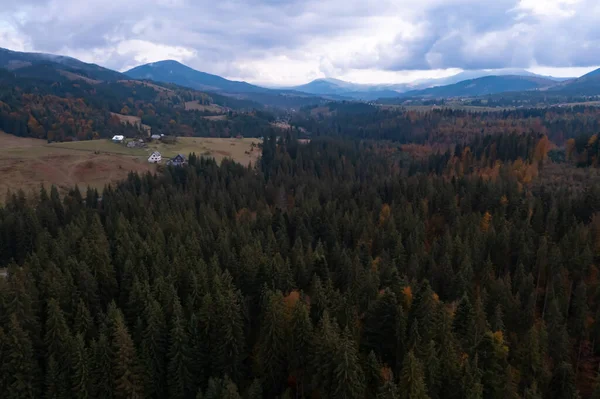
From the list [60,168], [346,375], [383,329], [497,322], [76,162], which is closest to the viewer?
[346,375]

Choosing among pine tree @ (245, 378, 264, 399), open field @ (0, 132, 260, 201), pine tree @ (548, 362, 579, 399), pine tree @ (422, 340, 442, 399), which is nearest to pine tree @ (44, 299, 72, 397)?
pine tree @ (245, 378, 264, 399)

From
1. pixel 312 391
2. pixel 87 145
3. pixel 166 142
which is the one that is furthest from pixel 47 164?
pixel 312 391

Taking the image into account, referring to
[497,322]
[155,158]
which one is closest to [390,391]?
[497,322]

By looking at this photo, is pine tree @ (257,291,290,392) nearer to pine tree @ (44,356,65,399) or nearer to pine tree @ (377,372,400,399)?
pine tree @ (377,372,400,399)

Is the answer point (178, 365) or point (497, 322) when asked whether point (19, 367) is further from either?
point (497, 322)

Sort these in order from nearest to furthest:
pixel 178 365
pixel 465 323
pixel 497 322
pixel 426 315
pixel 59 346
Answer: pixel 178 365, pixel 59 346, pixel 426 315, pixel 465 323, pixel 497 322

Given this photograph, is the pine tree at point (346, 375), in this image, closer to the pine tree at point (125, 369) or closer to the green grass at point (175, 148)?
the pine tree at point (125, 369)

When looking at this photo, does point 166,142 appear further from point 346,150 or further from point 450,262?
point 450,262
